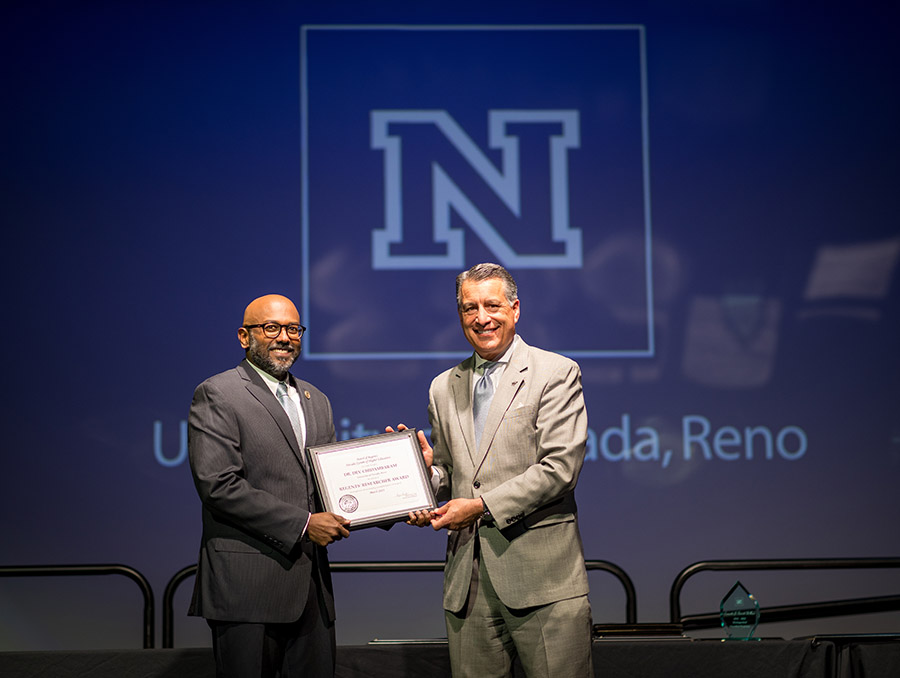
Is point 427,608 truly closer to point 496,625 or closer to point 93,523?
point 93,523

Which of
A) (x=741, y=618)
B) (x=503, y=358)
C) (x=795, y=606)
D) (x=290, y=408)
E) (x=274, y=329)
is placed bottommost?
(x=795, y=606)

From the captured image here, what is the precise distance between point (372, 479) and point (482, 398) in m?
0.43

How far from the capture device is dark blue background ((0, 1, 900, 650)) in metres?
4.65

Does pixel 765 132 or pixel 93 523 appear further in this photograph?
pixel 765 132

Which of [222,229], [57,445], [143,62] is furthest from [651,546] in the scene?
[143,62]

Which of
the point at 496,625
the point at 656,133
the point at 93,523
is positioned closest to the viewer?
the point at 496,625

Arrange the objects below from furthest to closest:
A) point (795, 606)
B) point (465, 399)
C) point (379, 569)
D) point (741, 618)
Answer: point (795, 606)
point (379, 569)
point (741, 618)
point (465, 399)

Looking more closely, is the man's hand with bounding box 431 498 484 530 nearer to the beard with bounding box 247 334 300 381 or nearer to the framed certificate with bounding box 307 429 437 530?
the framed certificate with bounding box 307 429 437 530

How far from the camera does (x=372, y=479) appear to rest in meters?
2.91

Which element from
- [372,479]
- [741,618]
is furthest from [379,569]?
[741,618]

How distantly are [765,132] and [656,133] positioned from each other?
583 mm

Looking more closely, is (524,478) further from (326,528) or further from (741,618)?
(741,618)

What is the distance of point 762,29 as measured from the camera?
496 centimetres

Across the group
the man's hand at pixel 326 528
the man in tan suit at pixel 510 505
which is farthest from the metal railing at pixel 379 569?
the man in tan suit at pixel 510 505
